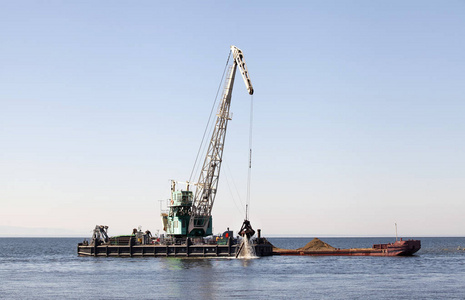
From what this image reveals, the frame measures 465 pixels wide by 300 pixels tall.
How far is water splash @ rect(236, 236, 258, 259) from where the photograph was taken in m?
102

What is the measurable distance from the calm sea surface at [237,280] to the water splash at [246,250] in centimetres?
319

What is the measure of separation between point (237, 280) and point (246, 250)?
3305cm

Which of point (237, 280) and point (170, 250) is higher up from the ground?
point (170, 250)

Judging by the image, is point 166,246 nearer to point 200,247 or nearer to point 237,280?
point 200,247

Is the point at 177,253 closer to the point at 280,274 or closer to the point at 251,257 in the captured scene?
the point at 251,257

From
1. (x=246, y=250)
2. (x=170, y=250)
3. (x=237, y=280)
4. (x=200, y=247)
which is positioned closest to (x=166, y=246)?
(x=170, y=250)

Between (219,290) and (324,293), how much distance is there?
10.7 meters

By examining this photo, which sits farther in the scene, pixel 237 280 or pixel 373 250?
pixel 373 250

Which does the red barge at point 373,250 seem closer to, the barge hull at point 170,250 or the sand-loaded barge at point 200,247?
the sand-loaded barge at point 200,247

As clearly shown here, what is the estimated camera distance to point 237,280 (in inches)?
2756

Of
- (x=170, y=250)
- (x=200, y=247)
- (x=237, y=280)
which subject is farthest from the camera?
(x=170, y=250)

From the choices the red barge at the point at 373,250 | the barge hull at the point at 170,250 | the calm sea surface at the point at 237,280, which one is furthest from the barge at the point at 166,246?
the red barge at the point at 373,250

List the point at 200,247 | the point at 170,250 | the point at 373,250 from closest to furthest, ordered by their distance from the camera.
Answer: the point at 200,247
the point at 170,250
the point at 373,250

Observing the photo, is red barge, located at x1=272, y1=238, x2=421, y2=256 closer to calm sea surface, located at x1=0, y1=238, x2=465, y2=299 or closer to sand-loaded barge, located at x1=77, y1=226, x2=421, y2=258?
sand-loaded barge, located at x1=77, y1=226, x2=421, y2=258
